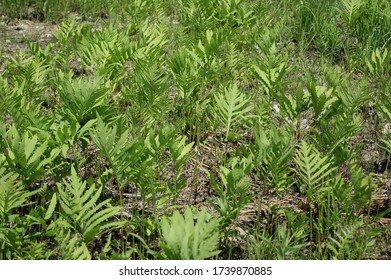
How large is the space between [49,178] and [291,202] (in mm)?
1019

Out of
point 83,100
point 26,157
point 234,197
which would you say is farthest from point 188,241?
point 83,100

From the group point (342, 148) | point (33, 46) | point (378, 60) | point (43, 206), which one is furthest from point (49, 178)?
point (378, 60)

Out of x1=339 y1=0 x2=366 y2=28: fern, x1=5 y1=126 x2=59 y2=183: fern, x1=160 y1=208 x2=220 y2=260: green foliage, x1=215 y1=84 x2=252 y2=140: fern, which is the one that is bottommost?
x1=160 y1=208 x2=220 y2=260: green foliage

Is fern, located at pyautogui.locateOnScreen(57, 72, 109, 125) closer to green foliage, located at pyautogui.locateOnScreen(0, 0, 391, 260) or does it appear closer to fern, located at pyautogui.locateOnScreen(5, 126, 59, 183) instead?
green foliage, located at pyautogui.locateOnScreen(0, 0, 391, 260)

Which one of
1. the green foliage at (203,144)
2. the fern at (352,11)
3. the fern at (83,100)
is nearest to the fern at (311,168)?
the green foliage at (203,144)

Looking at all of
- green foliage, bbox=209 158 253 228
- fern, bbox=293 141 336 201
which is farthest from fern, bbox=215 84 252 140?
green foliage, bbox=209 158 253 228

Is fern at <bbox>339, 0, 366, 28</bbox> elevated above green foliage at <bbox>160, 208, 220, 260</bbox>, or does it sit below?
above

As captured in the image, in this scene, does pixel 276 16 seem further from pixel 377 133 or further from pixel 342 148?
pixel 342 148

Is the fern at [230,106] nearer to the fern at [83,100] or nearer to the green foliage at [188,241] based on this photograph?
the fern at [83,100]

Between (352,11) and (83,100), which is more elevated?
(352,11)

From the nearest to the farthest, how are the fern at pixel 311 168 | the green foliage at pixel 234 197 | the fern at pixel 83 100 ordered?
the green foliage at pixel 234 197, the fern at pixel 311 168, the fern at pixel 83 100

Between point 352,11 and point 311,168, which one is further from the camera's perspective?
point 352,11

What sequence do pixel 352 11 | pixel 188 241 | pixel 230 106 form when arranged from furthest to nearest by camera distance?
1. pixel 352 11
2. pixel 230 106
3. pixel 188 241

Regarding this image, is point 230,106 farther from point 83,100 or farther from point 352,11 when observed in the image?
point 352,11
